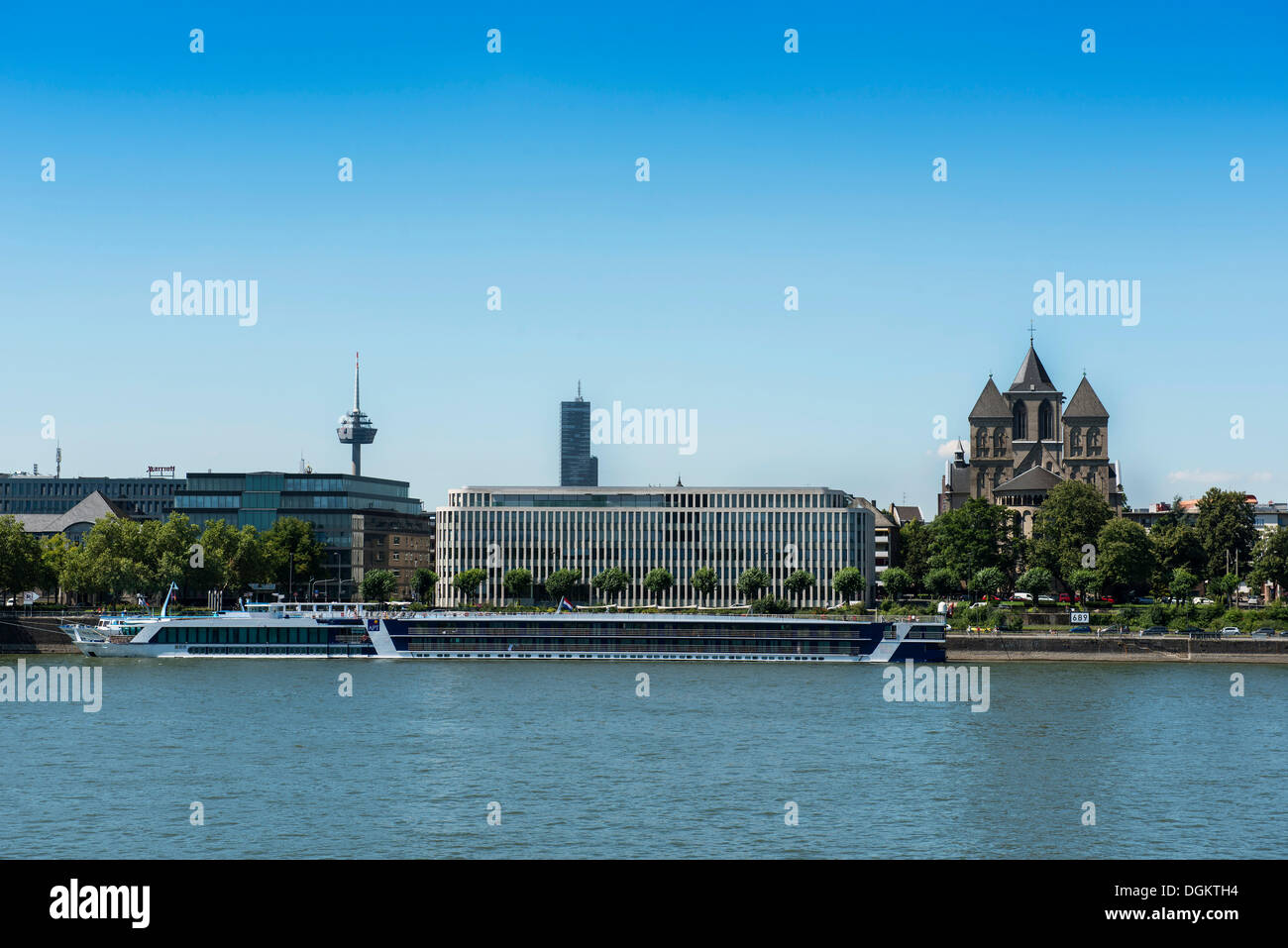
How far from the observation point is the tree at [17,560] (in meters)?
117

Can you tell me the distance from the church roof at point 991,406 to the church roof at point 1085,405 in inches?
329

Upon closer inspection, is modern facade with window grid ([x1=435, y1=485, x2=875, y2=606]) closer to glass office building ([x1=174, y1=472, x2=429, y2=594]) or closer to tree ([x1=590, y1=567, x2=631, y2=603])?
tree ([x1=590, y1=567, x2=631, y2=603])

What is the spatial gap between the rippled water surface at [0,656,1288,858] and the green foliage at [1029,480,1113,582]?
202ft

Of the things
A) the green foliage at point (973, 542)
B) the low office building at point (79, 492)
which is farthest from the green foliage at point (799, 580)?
the low office building at point (79, 492)

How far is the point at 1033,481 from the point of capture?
16638 cm

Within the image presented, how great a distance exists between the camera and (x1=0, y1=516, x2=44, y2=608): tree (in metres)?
117

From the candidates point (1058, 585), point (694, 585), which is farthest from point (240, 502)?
point (1058, 585)

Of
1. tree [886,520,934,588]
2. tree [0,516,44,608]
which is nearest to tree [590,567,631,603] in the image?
tree [886,520,934,588]

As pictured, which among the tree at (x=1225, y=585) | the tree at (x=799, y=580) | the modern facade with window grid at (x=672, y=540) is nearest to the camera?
the tree at (x=1225, y=585)

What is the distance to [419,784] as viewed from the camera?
41.7 m

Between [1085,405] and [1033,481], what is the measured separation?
1570cm

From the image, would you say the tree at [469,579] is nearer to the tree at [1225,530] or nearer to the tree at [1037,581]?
the tree at [1037,581]

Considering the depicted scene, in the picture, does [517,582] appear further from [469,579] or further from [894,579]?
[894,579]

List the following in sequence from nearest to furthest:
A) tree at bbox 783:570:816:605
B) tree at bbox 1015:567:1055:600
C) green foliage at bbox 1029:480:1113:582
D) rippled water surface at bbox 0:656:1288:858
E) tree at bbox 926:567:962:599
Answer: rippled water surface at bbox 0:656:1288:858 → tree at bbox 1015:567:1055:600 → tree at bbox 926:567:962:599 → tree at bbox 783:570:816:605 → green foliage at bbox 1029:480:1113:582
